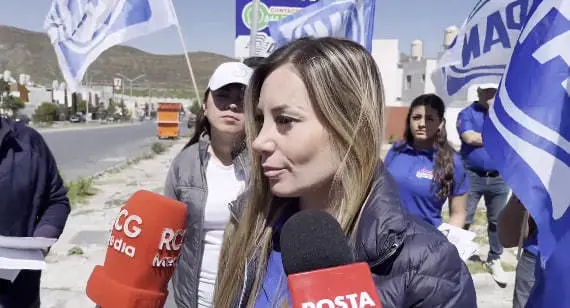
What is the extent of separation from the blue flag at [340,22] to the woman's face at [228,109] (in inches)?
82.4

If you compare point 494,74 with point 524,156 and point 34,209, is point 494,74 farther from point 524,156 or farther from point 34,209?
point 34,209

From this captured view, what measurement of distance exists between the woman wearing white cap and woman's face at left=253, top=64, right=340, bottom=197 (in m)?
1.22

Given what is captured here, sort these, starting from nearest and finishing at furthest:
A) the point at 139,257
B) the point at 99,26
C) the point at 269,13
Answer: the point at 139,257, the point at 99,26, the point at 269,13

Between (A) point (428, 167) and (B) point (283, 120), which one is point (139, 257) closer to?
(B) point (283, 120)

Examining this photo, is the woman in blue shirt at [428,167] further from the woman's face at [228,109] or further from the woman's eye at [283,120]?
the woman's eye at [283,120]

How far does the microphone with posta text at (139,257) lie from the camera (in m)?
1.56

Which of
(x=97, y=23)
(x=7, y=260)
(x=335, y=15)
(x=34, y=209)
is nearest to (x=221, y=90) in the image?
(x=34, y=209)

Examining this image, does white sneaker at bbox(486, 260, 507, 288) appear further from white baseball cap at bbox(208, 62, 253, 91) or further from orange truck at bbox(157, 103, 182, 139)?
orange truck at bbox(157, 103, 182, 139)

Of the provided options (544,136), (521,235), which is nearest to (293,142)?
(544,136)

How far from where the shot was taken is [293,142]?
130 centimetres

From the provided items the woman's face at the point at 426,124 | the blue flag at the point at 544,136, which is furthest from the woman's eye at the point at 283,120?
the woman's face at the point at 426,124

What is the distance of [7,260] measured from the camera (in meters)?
2.19

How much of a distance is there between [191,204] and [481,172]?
3.59 m

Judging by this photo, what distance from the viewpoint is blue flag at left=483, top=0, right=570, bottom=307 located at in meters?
1.66
